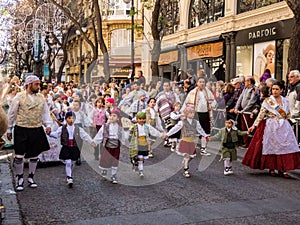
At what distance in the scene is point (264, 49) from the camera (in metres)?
20.4

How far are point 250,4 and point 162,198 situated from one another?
16078mm

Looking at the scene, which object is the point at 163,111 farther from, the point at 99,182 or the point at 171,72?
the point at 171,72

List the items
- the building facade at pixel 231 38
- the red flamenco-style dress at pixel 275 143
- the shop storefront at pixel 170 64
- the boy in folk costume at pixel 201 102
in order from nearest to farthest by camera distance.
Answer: the red flamenco-style dress at pixel 275 143 < the boy in folk costume at pixel 201 102 < the building facade at pixel 231 38 < the shop storefront at pixel 170 64

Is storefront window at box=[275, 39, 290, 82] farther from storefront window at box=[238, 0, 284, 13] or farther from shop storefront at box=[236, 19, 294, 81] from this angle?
storefront window at box=[238, 0, 284, 13]

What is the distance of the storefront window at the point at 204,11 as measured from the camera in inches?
975

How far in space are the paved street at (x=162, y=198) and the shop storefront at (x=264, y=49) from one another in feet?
33.4

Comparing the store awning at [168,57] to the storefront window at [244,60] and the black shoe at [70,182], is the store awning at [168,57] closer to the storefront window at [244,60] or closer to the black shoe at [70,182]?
the storefront window at [244,60]

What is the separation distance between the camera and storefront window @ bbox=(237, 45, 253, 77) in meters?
21.9

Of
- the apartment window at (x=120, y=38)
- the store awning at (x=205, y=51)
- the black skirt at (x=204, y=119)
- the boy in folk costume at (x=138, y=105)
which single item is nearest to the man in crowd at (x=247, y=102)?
the black skirt at (x=204, y=119)

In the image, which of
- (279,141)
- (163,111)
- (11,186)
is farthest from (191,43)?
(11,186)

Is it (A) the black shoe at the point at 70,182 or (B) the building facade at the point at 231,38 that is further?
(B) the building facade at the point at 231,38

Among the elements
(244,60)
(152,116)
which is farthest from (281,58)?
(152,116)

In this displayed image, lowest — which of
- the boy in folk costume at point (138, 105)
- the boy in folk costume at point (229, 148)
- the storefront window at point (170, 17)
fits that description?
the boy in folk costume at point (229, 148)

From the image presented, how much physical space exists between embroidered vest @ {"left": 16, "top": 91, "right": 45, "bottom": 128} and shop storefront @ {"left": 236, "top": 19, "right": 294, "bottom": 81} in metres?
12.7
